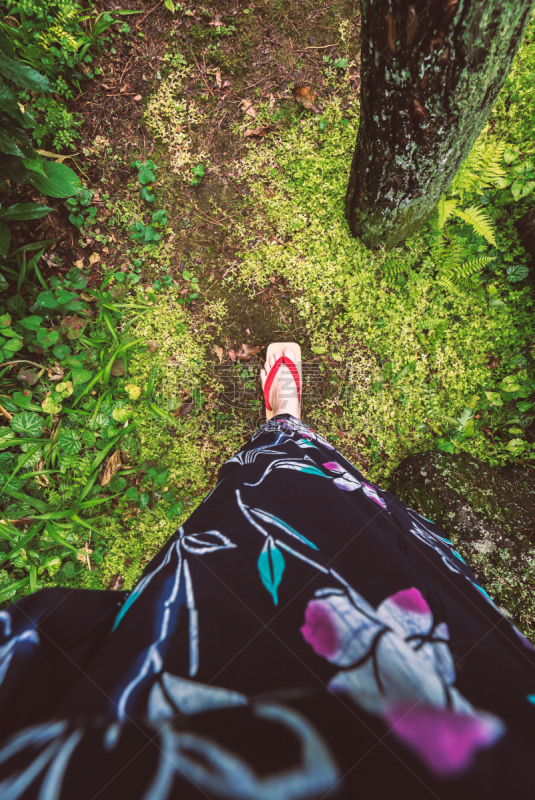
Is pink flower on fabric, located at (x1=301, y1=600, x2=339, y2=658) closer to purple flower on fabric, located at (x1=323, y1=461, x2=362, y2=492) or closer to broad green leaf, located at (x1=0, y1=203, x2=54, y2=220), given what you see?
purple flower on fabric, located at (x1=323, y1=461, x2=362, y2=492)

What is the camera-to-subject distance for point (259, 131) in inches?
108

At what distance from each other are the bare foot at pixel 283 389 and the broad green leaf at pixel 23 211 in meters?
1.88

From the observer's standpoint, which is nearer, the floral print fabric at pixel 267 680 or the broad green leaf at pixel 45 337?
the floral print fabric at pixel 267 680

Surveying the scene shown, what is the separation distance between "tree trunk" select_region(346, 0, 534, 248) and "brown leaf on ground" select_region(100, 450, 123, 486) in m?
2.58

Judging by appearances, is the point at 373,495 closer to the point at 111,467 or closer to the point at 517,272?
the point at 111,467

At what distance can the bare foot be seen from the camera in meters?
2.62

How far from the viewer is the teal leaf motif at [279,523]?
1201 millimetres

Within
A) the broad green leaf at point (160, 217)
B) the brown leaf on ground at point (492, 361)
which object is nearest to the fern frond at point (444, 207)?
the brown leaf on ground at point (492, 361)

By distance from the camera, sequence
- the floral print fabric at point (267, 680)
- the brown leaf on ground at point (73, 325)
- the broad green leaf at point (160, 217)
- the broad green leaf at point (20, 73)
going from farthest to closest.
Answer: the broad green leaf at point (160, 217)
the brown leaf on ground at point (73, 325)
the broad green leaf at point (20, 73)
the floral print fabric at point (267, 680)

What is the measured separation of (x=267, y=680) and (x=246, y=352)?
7.46 feet

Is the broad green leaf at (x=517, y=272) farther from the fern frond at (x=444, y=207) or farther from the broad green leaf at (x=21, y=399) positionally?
the broad green leaf at (x=21, y=399)

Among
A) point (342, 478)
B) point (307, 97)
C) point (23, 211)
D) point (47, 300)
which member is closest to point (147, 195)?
point (23, 211)

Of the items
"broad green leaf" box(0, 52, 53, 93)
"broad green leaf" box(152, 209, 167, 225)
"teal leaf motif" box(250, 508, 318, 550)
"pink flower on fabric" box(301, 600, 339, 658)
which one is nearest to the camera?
"pink flower on fabric" box(301, 600, 339, 658)

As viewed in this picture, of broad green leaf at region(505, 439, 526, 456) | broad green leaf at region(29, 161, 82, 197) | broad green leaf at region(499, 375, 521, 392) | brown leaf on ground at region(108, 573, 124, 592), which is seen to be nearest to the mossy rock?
broad green leaf at region(505, 439, 526, 456)
